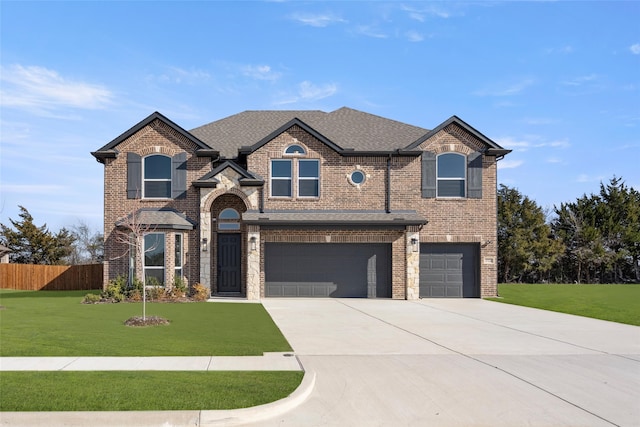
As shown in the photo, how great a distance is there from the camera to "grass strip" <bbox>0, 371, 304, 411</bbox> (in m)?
6.10

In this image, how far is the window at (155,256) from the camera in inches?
832

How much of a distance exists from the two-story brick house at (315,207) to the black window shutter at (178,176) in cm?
4

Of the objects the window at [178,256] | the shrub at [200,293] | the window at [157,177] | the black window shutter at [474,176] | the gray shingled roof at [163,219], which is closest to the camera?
the shrub at [200,293]

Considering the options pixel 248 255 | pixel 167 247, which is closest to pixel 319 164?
pixel 248 255

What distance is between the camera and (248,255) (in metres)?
21.6

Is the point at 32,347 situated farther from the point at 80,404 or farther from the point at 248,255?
the point at 248,255

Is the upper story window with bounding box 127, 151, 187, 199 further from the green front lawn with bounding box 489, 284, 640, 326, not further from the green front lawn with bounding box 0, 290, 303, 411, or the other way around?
the green front lawn with bounding box 489, 284, 640, 326

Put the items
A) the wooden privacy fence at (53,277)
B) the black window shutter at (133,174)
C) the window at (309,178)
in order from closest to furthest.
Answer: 1. the black window shutter at (133,174)
2. the window at (309,178)
3. the wooden privacy fence at (53,277)

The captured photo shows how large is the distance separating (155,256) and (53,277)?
12429 millimetres

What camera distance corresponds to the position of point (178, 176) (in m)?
22.4

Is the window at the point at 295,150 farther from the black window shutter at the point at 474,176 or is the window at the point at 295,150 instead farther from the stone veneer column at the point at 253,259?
the black window shutter at the point at 474,176

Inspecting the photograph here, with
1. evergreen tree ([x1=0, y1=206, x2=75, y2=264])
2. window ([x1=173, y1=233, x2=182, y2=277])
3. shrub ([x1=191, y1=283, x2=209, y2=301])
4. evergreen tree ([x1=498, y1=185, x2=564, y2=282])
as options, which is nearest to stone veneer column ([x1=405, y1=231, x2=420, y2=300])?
shrub ([x1=191, y1=283, x2=209, y2=301])

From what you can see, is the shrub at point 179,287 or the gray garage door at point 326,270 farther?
the gray garage door at point 326,270

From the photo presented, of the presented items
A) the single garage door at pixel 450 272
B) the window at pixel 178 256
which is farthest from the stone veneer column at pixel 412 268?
the window at pixel 178 256
